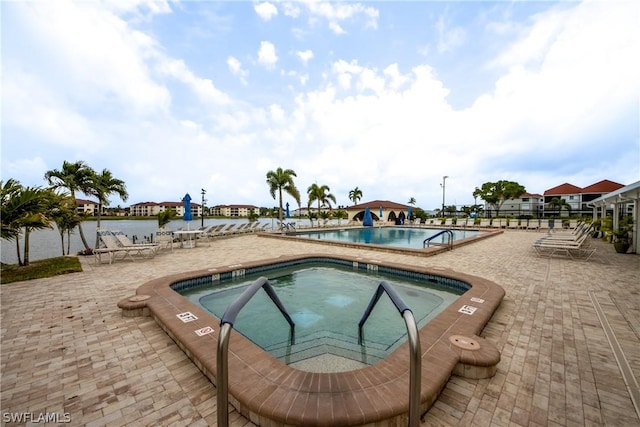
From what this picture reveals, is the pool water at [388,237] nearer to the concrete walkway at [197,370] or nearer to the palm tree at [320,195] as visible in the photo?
the concrete walkway at [197,370]

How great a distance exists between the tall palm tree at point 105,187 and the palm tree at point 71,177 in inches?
14.5

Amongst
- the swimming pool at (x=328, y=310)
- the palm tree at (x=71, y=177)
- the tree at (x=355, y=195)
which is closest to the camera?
the swimming pool at (x=328, y=310)

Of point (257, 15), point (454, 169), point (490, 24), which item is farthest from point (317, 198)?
point (490, 24)

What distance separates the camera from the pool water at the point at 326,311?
3.98m

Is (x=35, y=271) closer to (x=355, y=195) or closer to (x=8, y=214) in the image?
(x=8, y=214)

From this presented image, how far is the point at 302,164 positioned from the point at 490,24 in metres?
29.8

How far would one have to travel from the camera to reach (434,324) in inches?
144

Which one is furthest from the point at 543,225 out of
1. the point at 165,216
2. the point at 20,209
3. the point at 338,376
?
the point at 20,209

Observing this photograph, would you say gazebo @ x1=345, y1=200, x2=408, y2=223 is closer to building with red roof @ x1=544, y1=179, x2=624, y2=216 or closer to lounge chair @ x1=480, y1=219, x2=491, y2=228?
lounge chair @ x1=480, y1=219, x2=491, y2=228

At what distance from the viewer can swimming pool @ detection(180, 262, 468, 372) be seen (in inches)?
155

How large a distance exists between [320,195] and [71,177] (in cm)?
2566

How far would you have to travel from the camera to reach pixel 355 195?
1977 inches

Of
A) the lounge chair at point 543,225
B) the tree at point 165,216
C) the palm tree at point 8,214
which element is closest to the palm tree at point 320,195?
the tree at point 165,216

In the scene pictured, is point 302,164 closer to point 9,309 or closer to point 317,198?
point 317,198
